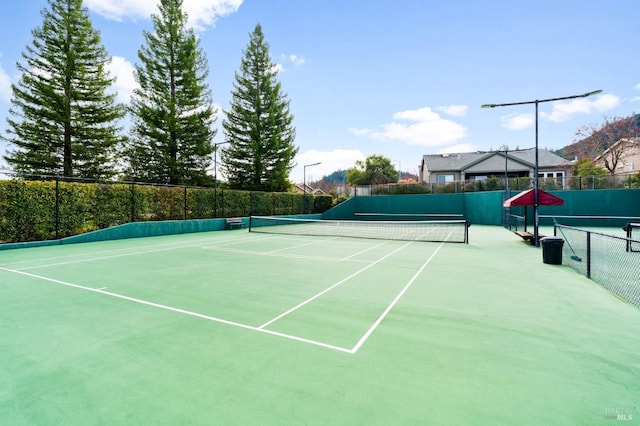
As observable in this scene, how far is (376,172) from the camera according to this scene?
54906mm

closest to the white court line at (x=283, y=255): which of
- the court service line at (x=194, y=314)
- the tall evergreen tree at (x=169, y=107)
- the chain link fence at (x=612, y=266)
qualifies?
the court service line at (x=194, y=314)

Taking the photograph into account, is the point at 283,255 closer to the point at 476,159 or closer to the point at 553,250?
the point at 553,250

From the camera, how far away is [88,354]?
355 centimetres

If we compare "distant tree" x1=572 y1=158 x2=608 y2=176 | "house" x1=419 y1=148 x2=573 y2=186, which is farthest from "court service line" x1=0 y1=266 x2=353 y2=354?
"distant tree" x1=572 y1=158 x2=608 y2=176

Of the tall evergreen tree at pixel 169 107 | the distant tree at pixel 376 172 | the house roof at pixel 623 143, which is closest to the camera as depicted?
the tall evergreen tree at pixel 169 107

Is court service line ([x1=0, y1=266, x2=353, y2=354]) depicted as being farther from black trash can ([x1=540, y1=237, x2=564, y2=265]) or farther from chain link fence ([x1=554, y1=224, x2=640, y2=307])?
black trash can ([x1=540, y1=237, x2=564, y2=265])

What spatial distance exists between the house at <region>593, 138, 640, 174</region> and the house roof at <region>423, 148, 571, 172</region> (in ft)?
17.2

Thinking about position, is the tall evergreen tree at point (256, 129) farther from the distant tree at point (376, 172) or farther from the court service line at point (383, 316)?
the court service line at point (383, 316)

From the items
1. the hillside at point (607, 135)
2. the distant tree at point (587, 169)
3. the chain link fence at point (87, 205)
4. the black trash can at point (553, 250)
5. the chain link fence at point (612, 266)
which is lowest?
the chain link fence at point (612, 266)

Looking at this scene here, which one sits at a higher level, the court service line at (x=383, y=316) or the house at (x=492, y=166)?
the house at (x=492, y=166)

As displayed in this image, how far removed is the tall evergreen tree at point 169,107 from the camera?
2692 cm

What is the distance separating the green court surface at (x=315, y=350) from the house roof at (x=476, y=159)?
123ft

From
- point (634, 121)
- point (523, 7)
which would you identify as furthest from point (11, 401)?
point (634, 121)

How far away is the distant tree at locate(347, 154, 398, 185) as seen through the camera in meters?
54.8
